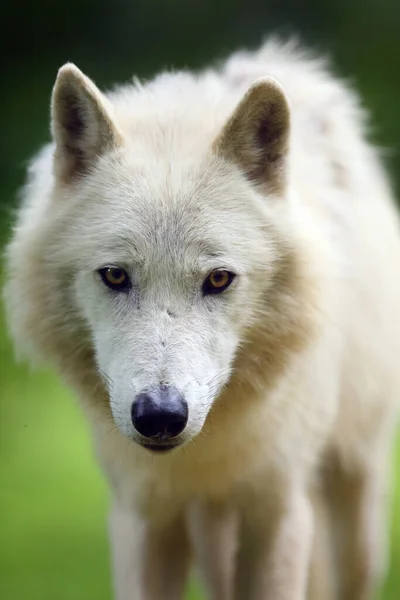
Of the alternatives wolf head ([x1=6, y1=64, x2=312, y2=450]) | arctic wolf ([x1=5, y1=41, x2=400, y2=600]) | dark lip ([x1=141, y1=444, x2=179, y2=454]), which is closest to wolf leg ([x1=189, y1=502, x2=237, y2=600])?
arctic wolf ([x1=5, y1=41, x2=400, y2=600])

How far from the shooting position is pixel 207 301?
3291mm

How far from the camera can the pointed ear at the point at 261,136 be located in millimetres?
3361

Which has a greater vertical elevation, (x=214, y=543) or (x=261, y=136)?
(x=261, y=136)

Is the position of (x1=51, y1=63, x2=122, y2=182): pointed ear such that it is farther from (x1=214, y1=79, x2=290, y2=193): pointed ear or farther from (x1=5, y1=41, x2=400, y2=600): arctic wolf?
(x1=214, y1=79, x2=290, y2=193): pointed ear

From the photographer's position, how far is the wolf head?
3.12 m

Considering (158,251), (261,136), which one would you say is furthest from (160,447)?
(261,136)

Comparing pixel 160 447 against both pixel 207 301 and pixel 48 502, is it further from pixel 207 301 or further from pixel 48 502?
pixel 48 502

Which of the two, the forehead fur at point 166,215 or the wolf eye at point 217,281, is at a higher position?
the forehead fur at point 166,215

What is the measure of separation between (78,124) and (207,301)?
2.51ft

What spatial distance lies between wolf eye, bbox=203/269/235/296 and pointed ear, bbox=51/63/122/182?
0.59m

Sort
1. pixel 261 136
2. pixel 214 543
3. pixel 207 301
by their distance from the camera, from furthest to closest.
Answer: pixel 214 543, pixel 261 136, pixel 207 301

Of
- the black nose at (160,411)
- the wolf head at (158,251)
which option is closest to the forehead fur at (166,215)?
the wolf head at (158,251)

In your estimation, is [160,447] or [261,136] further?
[261,136]

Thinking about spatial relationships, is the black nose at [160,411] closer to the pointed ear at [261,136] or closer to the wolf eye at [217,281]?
the wolf eye at [217,281]
